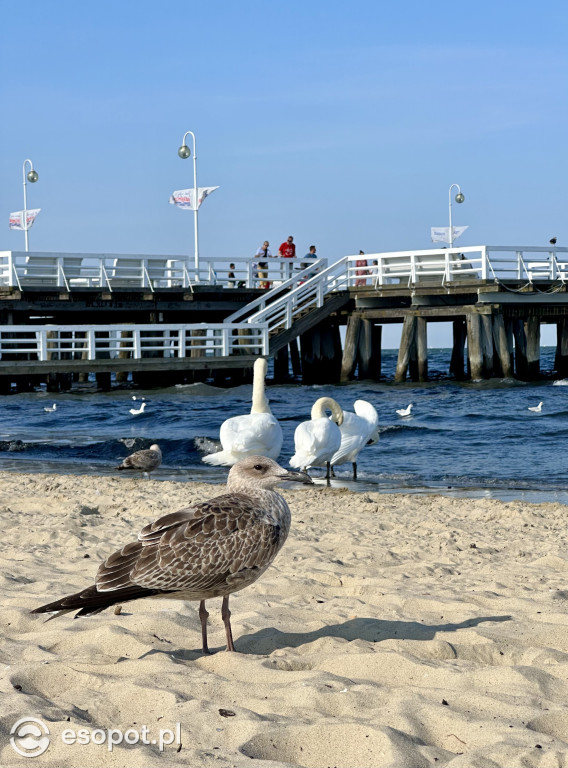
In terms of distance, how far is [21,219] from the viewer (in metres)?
37.8

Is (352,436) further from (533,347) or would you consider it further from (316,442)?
(533,347)

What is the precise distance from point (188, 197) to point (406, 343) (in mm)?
10121

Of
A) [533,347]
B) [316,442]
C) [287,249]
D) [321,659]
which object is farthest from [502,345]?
[321,659]

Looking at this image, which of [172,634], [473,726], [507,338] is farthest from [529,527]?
[507,338]

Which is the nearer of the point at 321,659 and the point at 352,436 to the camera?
the point at 321,659

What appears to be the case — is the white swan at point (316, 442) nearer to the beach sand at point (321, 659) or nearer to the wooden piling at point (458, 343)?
the beach sand at point (321, 659)

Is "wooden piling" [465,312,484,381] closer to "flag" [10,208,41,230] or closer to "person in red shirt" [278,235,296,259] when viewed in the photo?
"person in red shirt" [278,235,296,259]

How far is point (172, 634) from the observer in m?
4.88

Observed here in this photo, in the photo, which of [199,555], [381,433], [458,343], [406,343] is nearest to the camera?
[199,555]

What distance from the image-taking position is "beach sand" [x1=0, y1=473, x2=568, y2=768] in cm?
338

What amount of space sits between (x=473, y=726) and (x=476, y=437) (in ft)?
45.1

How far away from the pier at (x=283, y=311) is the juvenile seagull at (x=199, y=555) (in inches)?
813

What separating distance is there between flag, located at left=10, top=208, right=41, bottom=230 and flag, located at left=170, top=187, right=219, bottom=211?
6392 mm

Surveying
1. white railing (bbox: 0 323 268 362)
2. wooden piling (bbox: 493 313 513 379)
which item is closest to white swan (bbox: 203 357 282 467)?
white railing (bbox: 0 323 268 362)
